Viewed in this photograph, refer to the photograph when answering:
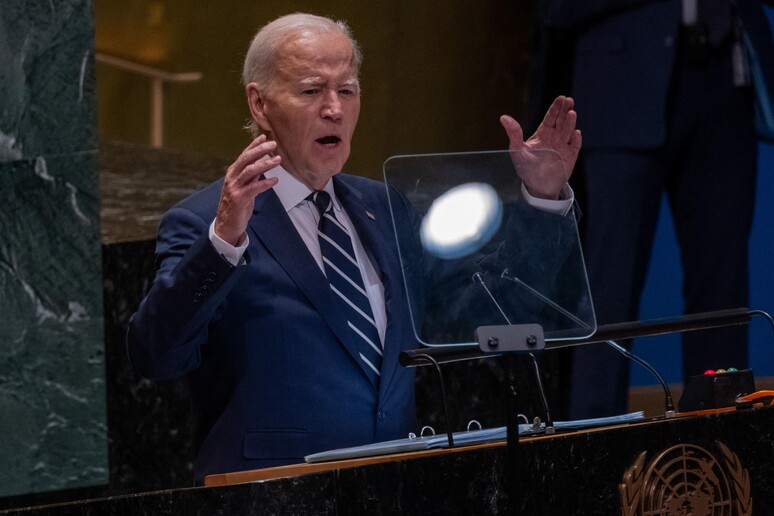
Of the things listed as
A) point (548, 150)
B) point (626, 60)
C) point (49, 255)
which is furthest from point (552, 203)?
point (49, 255)

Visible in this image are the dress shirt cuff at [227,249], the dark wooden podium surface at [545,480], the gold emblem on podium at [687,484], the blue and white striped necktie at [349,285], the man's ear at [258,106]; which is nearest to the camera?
the dark wooden podium surface at [545,480]

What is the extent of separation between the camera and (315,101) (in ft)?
8.25

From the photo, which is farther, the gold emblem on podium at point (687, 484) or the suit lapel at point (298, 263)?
the suit lapel at point (298, 263)

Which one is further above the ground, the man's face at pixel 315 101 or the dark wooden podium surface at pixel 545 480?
the man's face at pixel 315 101

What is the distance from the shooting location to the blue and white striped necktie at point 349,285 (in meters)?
2.46

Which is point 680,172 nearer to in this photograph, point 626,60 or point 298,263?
point 626,60

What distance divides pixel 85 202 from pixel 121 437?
2.36ft

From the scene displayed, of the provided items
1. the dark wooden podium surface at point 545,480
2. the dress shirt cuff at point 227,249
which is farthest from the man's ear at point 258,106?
the dark wooden podium surface at point 545,480

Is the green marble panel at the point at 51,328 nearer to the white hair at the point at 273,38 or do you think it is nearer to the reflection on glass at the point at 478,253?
the white hair at the point at 273,38

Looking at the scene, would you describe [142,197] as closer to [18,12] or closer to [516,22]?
[18,12]

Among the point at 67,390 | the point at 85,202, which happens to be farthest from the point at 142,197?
the point at 67,390

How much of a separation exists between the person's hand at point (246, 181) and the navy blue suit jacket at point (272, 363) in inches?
6.1

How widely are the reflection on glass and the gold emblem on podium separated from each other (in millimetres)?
236

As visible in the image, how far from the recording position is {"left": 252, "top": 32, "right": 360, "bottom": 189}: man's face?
2.51 m
